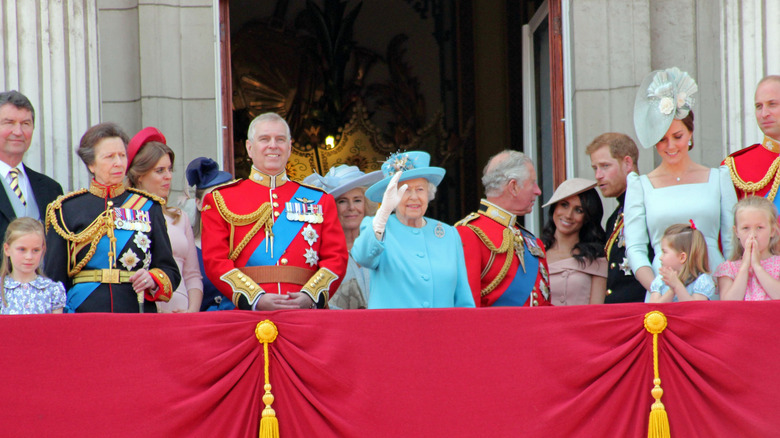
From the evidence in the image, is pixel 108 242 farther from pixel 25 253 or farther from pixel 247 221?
pixel 247 221

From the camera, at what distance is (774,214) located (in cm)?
500

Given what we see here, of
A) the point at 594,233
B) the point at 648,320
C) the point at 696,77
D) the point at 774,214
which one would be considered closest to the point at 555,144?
the point at 696,77

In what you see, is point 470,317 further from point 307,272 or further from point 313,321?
point 307,272

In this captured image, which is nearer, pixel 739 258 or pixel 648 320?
pixel 648 320

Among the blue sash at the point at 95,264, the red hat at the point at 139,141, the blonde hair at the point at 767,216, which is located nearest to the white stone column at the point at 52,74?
the red hat at the point at 139,141

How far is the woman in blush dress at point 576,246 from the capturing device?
6098 millimetres

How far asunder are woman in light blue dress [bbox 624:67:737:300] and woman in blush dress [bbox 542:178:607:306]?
2.09 feet

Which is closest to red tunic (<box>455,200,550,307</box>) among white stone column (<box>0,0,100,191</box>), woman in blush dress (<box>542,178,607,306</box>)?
woman in blush dress (<box>542,178,607,306</box>)

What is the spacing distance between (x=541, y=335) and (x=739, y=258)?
106 centimetres

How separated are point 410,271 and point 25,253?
1.60 meters

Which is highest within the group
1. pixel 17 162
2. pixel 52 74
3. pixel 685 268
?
pixel 52 74

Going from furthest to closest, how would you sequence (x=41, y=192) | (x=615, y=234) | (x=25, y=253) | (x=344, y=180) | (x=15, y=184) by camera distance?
1. (x=344, y=180)
2. (x=615, y=234)
3. (x=41, y=192)
4. (x=15, y=184)
5. (x=25, y=253)

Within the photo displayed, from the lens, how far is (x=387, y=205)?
4.80 meters

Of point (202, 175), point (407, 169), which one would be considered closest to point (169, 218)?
point (202, 175)
